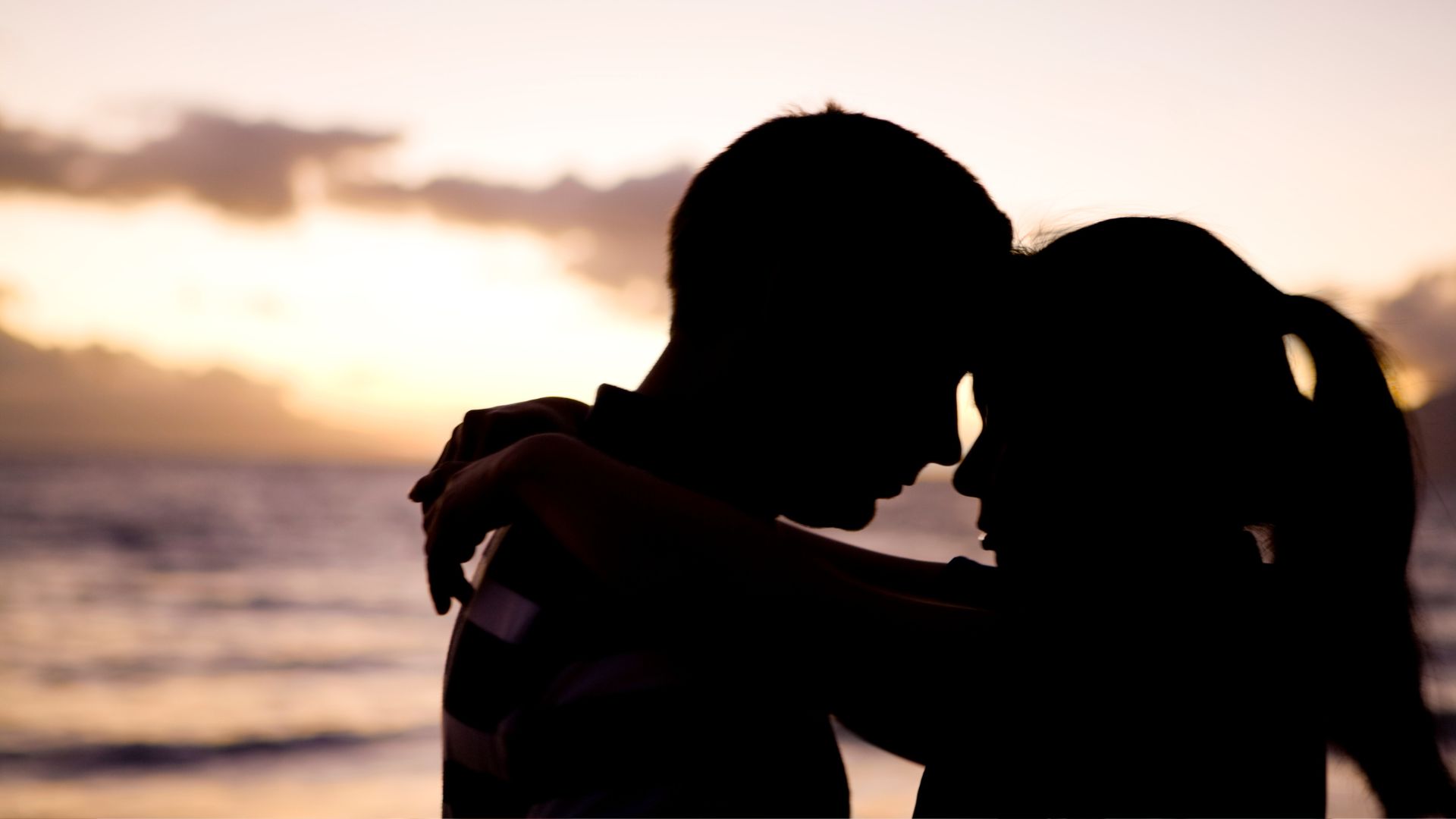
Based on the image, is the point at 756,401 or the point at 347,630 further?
the point at 347,630

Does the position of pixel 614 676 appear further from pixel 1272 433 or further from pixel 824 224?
pixel 1272 433

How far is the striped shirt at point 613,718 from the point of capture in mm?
1302

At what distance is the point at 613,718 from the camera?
4.27ft

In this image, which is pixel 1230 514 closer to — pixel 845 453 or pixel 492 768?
pixel 845 453

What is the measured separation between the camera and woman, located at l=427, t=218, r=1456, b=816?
1404 mm

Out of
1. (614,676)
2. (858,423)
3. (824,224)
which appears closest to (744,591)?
(614,676)

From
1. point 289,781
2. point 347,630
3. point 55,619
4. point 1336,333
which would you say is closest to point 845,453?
point 1336,333

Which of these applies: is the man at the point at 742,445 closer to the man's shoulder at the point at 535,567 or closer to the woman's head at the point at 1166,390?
the man's shoulder at the point at 535,567

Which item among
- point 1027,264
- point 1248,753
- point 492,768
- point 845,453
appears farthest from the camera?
point 1027,264

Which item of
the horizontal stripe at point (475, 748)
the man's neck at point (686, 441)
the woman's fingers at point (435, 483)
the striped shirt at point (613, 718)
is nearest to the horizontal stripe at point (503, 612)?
the striped shirt at point (613, 718)

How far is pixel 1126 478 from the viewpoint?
1895 millimetres

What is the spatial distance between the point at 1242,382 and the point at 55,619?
1802cm

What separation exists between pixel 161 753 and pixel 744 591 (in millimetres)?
10325

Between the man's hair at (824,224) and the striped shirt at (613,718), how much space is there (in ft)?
1.79
